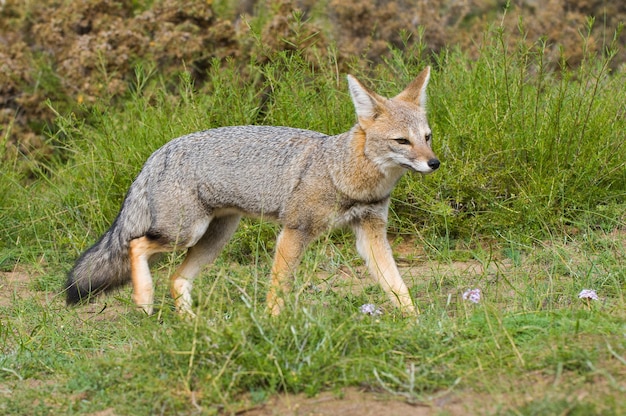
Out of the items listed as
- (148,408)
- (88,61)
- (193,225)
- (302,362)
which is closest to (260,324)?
(302,362)

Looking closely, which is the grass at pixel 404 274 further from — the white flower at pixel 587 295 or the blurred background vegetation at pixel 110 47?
the blurred background vegetation at pixel 110 47

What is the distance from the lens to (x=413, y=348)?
3711 mm

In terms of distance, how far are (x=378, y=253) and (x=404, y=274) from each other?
72 cm

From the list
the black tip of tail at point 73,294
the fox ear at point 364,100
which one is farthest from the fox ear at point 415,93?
the black tip of tail at point 73,294

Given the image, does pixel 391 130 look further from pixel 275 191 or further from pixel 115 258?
pixel 115 258

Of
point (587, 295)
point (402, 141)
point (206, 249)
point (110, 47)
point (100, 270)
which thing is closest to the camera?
point (587, 295)

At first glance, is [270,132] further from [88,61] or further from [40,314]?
[88,61]

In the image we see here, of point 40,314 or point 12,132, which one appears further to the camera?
point 12,132

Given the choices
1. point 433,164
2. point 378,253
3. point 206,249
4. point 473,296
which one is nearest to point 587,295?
point 473,296

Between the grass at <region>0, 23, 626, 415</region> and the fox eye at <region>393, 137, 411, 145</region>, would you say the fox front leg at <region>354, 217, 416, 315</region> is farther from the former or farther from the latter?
the fox eye at <region>393, 137, 411, 145</region>

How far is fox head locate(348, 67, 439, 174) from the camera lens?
4988 millimetres

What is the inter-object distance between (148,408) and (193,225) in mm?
2007

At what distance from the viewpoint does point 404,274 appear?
5.84 m

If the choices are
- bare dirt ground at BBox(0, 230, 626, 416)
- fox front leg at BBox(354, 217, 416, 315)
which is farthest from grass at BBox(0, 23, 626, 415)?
fox front leg at BBox(354, 217, 416, 315)
